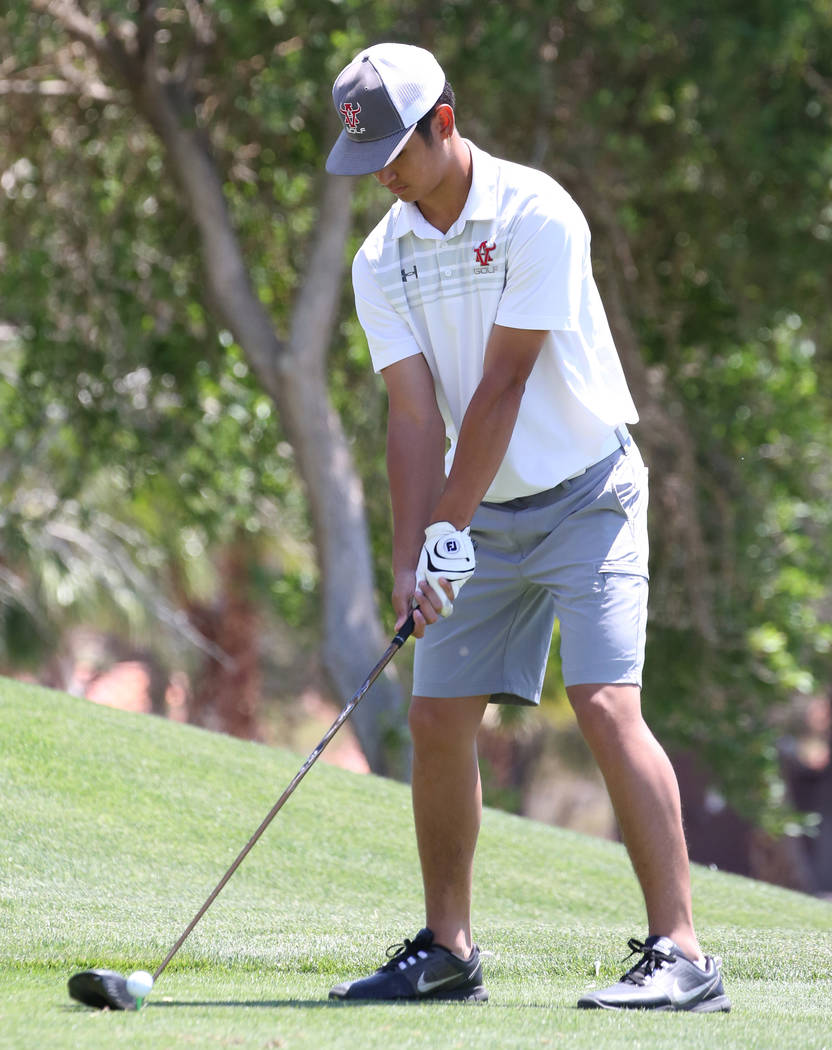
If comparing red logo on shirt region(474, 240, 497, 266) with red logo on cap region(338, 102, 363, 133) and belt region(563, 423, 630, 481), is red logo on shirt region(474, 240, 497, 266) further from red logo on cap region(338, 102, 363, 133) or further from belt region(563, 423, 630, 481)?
belt region(563, 423, 630, 481)

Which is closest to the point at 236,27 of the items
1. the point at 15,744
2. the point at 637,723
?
the point at 15,744

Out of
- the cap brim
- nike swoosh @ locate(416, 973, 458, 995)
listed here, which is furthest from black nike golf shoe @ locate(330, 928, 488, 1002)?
the cap brim

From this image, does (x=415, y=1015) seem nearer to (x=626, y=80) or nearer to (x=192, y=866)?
(x=192, y=866)

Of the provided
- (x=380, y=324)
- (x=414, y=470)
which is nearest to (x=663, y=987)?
(x=414, y=470)

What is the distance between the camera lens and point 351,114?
321 cm

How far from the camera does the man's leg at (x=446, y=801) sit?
3.33m

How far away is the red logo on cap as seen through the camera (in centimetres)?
320

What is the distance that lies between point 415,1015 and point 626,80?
815 centimetres

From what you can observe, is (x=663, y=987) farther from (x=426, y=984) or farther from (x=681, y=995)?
(x=426, y=984)

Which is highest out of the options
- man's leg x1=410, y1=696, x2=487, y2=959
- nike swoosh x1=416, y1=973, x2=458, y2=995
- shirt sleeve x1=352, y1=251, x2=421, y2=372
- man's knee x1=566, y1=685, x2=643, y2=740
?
shirt sleeve x1=352, y1=251, x2=421, y2=372

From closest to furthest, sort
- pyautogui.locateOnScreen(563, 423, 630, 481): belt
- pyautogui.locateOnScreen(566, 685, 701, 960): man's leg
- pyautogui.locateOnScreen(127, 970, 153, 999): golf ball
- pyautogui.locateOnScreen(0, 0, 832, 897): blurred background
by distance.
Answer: pyautogui.locateOnScreen(127, 970, 153, 999): golf ball < pyautogui.locateOnScreen(566, 685, 701, 960): man's leg < pyautogui.locateOnScreen(563, 423, 630, 481): belt < pyautogui.locateOnScreen(0, 0, 832, 897): blurred background

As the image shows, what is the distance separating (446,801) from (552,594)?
0.52 m

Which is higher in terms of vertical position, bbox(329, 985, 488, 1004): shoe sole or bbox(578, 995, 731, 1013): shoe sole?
bbox(578, 995, 731, 1013): shoe sole

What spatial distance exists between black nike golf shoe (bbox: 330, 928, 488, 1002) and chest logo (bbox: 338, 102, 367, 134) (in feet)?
5.77
